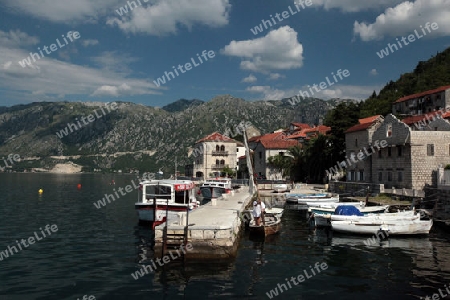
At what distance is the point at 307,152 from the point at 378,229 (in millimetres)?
48510

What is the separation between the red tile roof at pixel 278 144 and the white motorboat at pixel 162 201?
56.0 meters

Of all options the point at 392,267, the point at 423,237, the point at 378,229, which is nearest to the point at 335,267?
the point at 392,267

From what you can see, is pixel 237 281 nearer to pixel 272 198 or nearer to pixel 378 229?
pixel 378 229

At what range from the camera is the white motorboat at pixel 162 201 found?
30.3 meters

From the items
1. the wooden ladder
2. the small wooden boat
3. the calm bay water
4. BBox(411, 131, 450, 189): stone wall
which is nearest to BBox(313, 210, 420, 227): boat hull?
the calm bay water

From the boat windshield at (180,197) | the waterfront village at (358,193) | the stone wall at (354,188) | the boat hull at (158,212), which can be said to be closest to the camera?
the waterfront village at (358,193)

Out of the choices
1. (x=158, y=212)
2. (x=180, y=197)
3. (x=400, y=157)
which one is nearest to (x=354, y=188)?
(x=400, y=157)

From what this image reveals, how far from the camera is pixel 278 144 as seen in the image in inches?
3472

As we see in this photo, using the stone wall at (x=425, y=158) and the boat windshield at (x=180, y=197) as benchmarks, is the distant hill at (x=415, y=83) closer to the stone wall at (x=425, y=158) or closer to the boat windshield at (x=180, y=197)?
the stone wall at (x=425, y=158)

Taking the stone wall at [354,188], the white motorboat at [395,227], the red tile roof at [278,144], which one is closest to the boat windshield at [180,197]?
the white motorboat at [395,227]

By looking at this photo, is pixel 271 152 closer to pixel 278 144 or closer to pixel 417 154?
pixel 278 144

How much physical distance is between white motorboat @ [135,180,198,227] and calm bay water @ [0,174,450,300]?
72.1 inches

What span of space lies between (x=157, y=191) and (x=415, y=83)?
11056 centimetres

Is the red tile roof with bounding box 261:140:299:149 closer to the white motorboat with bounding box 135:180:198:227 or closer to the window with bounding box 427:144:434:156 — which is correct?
the window with bounding box 427:144:434:156
